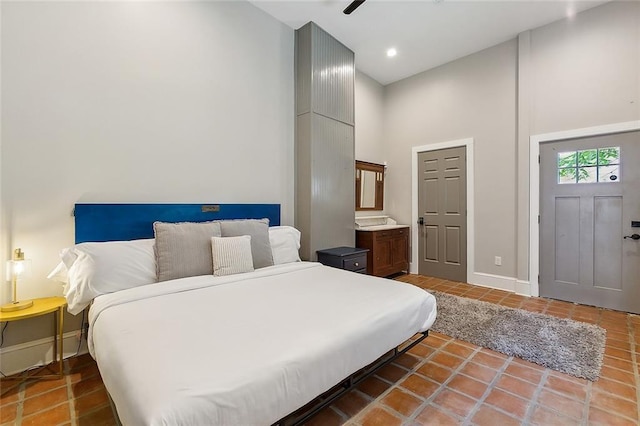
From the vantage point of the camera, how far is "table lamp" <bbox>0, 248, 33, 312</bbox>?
74.0 inches

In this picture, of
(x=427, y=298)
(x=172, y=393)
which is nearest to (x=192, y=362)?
(x=172, y=393)

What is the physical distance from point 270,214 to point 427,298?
2.00 metres

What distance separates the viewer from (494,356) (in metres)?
2.23

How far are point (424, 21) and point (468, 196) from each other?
2.48 metres

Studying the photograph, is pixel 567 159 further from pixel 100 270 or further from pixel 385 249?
pixel 100 270

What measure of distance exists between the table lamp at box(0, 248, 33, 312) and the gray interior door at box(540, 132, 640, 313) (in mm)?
5214

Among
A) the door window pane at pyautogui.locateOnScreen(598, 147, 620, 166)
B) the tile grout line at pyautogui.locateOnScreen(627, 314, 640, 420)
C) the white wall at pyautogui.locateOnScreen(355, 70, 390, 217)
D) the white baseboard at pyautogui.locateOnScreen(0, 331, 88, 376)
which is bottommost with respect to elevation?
the tile grout line at pyautogui.locateOnScreen(627, 314, 640, 420)

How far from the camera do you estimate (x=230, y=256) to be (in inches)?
93.7

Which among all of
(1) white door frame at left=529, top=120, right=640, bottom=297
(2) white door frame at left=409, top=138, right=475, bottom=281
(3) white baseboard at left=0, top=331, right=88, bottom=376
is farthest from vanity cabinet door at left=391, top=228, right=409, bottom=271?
(3) white baseboard at left=0, top=331, right=88, bottom=376

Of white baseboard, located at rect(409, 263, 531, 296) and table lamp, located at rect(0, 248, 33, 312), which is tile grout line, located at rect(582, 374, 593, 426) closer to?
white baseboard, located at rect(409, 263, 531, 296)

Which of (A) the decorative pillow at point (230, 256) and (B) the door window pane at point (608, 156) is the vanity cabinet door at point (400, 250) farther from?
(A) the decorative pillow at point (230, 256)

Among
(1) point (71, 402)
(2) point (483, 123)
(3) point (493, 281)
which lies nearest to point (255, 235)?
(1) point (71, 402)

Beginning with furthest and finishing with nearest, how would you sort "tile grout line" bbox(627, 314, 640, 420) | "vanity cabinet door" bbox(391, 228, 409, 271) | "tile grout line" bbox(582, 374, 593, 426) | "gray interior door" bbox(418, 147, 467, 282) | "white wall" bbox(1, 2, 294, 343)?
"vanity cabinet door" bbox(391, 228, 409, 271)
"gray interior door" bbox(418, 147, 467, 282)
"white wall" bbox(1, 2, 294, 343)
"tile grout line" bbox(627, 314, 640, 420)
"tile grout line" bbox(582, 374, 593, 426)

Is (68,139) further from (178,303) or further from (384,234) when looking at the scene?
(384,234)
